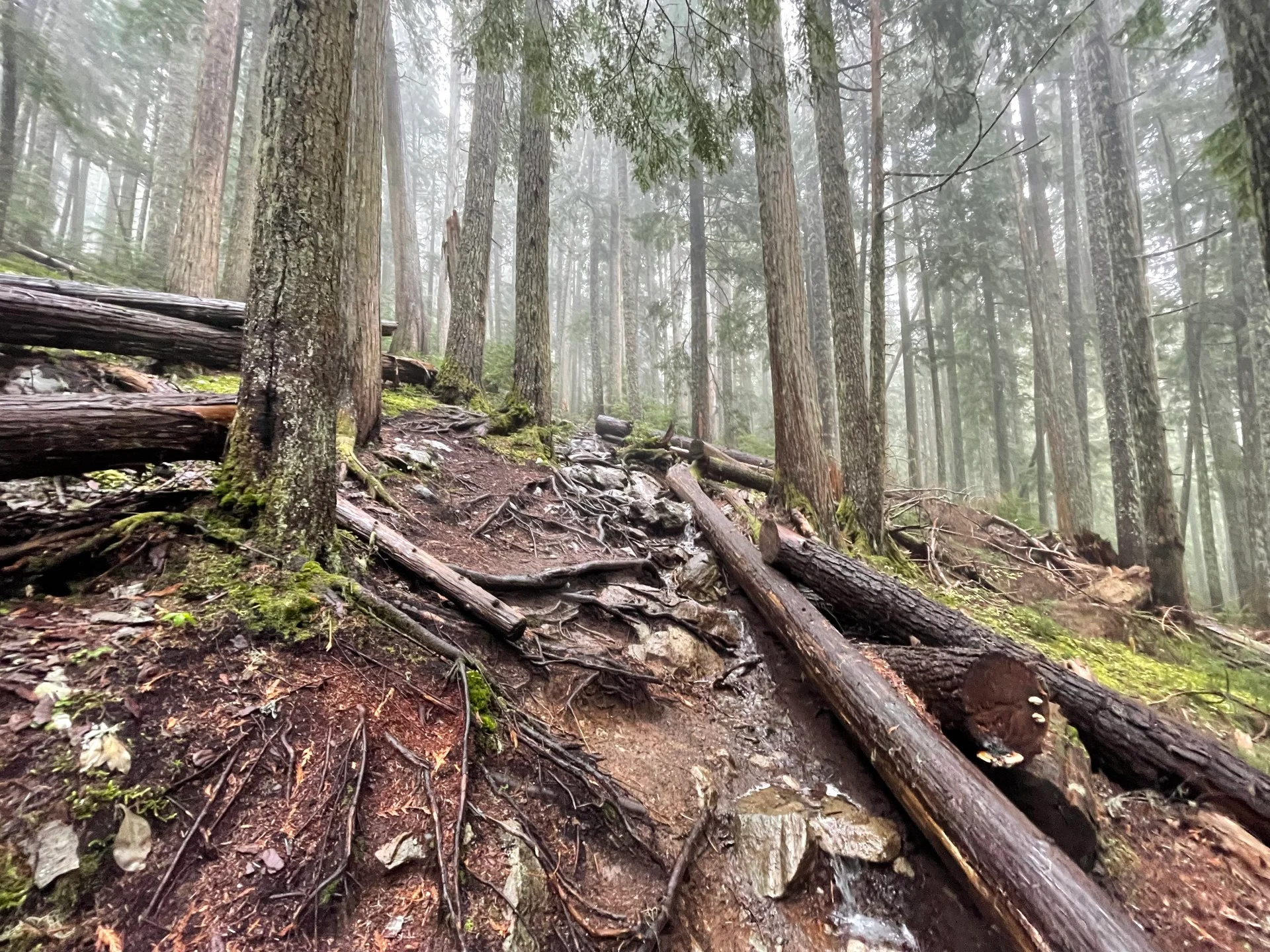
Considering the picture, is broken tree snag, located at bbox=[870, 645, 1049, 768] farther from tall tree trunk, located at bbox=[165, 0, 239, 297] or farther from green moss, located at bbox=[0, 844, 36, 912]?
tall tree trunk, located at bbox=[165, 0, 239, 297]

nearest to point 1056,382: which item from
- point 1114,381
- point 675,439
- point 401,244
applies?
point 1114,381

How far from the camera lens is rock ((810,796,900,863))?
116 inches

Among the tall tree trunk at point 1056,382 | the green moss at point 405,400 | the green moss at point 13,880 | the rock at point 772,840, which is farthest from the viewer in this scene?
the tall tree trunk at point 1056,382

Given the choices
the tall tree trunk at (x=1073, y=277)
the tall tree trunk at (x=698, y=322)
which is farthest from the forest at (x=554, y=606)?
the tall tree trunk at (x=1073, y=277)

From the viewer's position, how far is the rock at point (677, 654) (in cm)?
431

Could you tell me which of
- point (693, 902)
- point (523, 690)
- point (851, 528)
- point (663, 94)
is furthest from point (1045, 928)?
point (663, 94)

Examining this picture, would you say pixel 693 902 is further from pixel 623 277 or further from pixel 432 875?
pixel 623 277

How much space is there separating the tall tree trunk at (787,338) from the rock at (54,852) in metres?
6.41

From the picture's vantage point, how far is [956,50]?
31.6ft

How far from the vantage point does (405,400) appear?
8062 mm

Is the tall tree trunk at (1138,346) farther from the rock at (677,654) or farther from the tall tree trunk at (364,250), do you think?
the tall tree trunk at (364,250)

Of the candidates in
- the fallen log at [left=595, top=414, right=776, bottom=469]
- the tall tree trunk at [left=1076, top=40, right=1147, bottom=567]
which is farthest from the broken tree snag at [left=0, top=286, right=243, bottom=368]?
the tall tree trunk at [left=1076, top=40, right=1147, bottom=567]

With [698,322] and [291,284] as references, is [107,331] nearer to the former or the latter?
[291,284]

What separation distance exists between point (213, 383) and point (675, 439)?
7.51 m
